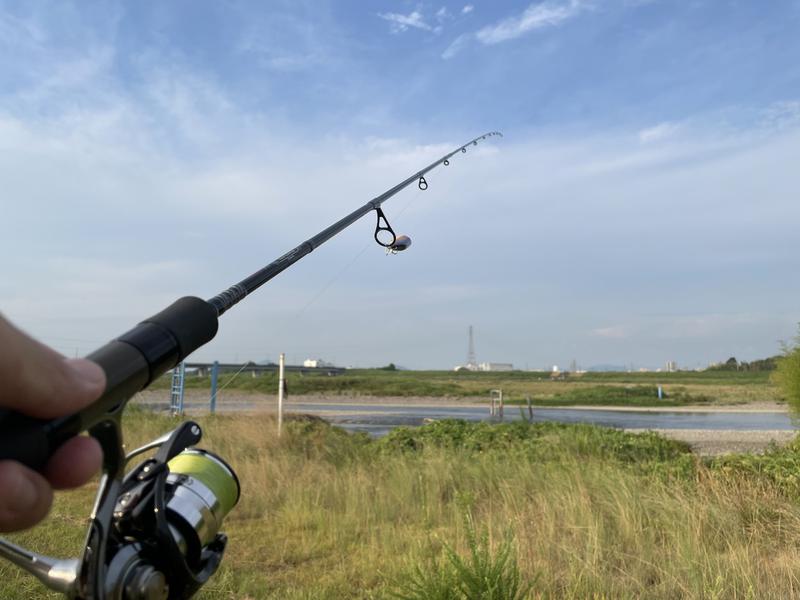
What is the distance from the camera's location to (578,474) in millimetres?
5695

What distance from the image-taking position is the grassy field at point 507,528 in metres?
3.38

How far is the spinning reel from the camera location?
1.18 m

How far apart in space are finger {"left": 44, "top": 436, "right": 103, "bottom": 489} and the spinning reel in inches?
2.9

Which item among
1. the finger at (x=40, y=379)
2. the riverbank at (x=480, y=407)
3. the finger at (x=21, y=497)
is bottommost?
the riverbank at (x=480, y=407)

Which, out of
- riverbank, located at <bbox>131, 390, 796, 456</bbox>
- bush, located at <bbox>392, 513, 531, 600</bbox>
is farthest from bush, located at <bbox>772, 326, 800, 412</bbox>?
bush, located at <bbox>392, 513, 531, 600</bbox>

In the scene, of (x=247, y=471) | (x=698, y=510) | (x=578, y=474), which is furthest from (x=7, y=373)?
(x=247, y=471)

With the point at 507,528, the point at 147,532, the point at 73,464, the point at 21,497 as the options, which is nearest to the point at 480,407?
the point at 507,528

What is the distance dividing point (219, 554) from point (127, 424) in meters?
10.9

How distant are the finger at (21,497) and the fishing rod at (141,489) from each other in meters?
0.02

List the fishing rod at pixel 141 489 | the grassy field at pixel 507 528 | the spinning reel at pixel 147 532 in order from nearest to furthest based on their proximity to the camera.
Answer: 1. the fishing rod at pixel 141 489
2. the spinning reel at pixel 147 532
3. the grassy field at pixel 507 528

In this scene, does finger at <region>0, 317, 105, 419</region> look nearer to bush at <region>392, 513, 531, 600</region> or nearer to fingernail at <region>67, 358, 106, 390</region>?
fingernail at <region>67, 358, 106, 390</region>

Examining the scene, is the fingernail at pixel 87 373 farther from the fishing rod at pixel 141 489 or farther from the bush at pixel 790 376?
the bush at pixel 790 376

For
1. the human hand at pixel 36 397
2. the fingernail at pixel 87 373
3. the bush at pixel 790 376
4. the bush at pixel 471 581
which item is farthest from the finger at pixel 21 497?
the bush at pixel 790 376

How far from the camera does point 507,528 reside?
3.89 m
